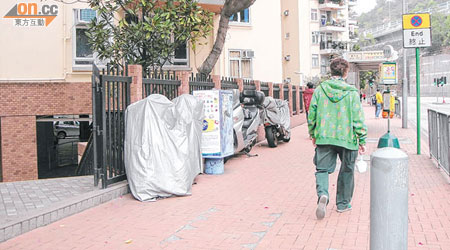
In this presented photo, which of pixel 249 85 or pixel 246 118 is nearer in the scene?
pixel 246 118

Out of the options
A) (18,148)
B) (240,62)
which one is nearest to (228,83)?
(18,148)

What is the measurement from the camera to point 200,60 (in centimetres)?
1788

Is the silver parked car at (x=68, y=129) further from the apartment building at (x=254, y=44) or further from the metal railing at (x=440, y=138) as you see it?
the metal railing at (x=440, y=138)

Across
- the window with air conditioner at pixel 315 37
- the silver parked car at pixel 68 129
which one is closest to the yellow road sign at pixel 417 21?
the silver parked car at pixel 68 129

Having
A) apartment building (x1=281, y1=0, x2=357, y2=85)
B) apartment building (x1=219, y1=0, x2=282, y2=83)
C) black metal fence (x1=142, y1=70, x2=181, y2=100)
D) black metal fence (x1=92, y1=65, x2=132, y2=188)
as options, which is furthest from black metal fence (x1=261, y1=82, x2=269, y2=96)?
apartment building (x1=281, y1=0, x2=357, y2=85)

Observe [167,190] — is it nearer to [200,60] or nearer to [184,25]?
[184,25]

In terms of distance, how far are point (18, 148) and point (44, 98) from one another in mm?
1816

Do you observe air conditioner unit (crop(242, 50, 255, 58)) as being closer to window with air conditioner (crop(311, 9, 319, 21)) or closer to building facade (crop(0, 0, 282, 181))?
building facade (crop(0, 0, 282, 181))

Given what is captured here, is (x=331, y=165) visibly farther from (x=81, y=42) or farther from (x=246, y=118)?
(x=81, y=42)

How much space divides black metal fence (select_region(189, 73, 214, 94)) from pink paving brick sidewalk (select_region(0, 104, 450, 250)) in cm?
226

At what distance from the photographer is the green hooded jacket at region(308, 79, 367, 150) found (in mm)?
5477

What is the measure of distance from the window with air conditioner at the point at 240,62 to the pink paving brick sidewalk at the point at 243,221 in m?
11.9

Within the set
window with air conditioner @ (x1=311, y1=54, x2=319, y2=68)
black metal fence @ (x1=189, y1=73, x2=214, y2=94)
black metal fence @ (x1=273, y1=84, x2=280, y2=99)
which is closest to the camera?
black metal fence @ (x1=189, y1=73, x2=214, y2=94)

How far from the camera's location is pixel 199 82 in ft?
32.9
